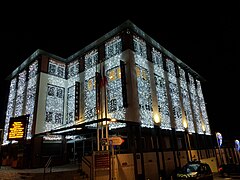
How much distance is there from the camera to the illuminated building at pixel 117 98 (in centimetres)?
1897

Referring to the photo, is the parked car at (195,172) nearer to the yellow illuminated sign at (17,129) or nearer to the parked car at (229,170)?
the parked car at (229,170)

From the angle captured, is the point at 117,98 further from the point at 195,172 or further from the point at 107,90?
the point at 195,172

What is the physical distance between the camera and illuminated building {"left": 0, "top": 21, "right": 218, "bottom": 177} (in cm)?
1897

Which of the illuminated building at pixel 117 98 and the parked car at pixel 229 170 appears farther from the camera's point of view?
the illuminated building at pixel 117 98

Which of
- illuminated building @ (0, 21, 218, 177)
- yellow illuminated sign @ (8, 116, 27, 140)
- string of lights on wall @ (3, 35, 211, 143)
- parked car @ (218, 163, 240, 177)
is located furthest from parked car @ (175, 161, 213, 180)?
yellow illuminated sign @ (8, 116, 27, 140)

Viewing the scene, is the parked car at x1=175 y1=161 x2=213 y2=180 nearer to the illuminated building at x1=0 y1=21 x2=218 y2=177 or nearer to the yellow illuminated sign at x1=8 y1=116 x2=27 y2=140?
the illuminated building at x1=0 y1=21 x2=218 y2=177

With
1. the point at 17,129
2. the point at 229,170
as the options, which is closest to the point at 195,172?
the point at 229,170

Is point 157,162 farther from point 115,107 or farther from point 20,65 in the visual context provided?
point 20,65

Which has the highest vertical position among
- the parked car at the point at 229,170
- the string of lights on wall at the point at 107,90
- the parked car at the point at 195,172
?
the string of lights on wall at the point at 107,90

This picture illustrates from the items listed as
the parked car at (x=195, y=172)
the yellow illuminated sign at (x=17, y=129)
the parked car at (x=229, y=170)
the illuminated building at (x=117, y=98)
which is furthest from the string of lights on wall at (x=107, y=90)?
the parked car at (x=229, y=170)

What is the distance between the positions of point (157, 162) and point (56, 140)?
1279cm

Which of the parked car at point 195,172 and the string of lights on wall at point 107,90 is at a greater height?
the string of lights on wall at point 107,90

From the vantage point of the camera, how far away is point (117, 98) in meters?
20.1

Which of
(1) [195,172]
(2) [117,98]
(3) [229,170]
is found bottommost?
(3) [229,170]
